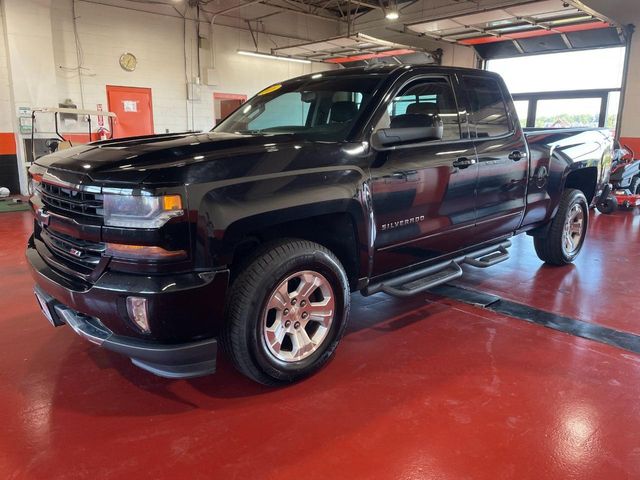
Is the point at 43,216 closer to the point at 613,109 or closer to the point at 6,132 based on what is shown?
the point at 6,132

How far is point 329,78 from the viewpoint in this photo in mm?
3479

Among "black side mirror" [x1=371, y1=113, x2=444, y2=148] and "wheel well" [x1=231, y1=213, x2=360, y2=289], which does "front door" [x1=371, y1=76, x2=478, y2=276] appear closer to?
"black side mirror" [x1=371, y1=113, x2=444, y2=148]

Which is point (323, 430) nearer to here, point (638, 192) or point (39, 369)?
point (39, 369)

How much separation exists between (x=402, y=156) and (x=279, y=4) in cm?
1254

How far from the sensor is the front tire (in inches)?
93.7

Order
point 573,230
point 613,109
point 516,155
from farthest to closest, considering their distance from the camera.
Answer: point 613,109
point 573,230
point 516,155

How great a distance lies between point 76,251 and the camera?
2.39 meters

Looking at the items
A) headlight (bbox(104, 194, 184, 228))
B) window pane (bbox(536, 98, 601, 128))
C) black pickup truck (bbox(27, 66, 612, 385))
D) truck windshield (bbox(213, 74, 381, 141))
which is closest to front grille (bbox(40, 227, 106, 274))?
black pickup truck (bbox(27, 66, 612, 385))

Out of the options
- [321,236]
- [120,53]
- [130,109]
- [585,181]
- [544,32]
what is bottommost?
[321,236]

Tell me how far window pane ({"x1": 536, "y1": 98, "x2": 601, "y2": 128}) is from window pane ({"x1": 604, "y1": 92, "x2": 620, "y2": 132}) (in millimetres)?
255

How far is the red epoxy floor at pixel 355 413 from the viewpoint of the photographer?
6.81ft

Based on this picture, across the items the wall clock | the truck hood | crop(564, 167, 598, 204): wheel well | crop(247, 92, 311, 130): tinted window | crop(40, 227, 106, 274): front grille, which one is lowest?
crop(40, 227, 106, 274): front grille

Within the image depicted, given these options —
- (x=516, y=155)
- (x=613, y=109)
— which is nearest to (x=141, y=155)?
(x=516, y=155)

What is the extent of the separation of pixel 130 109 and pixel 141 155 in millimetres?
10484
